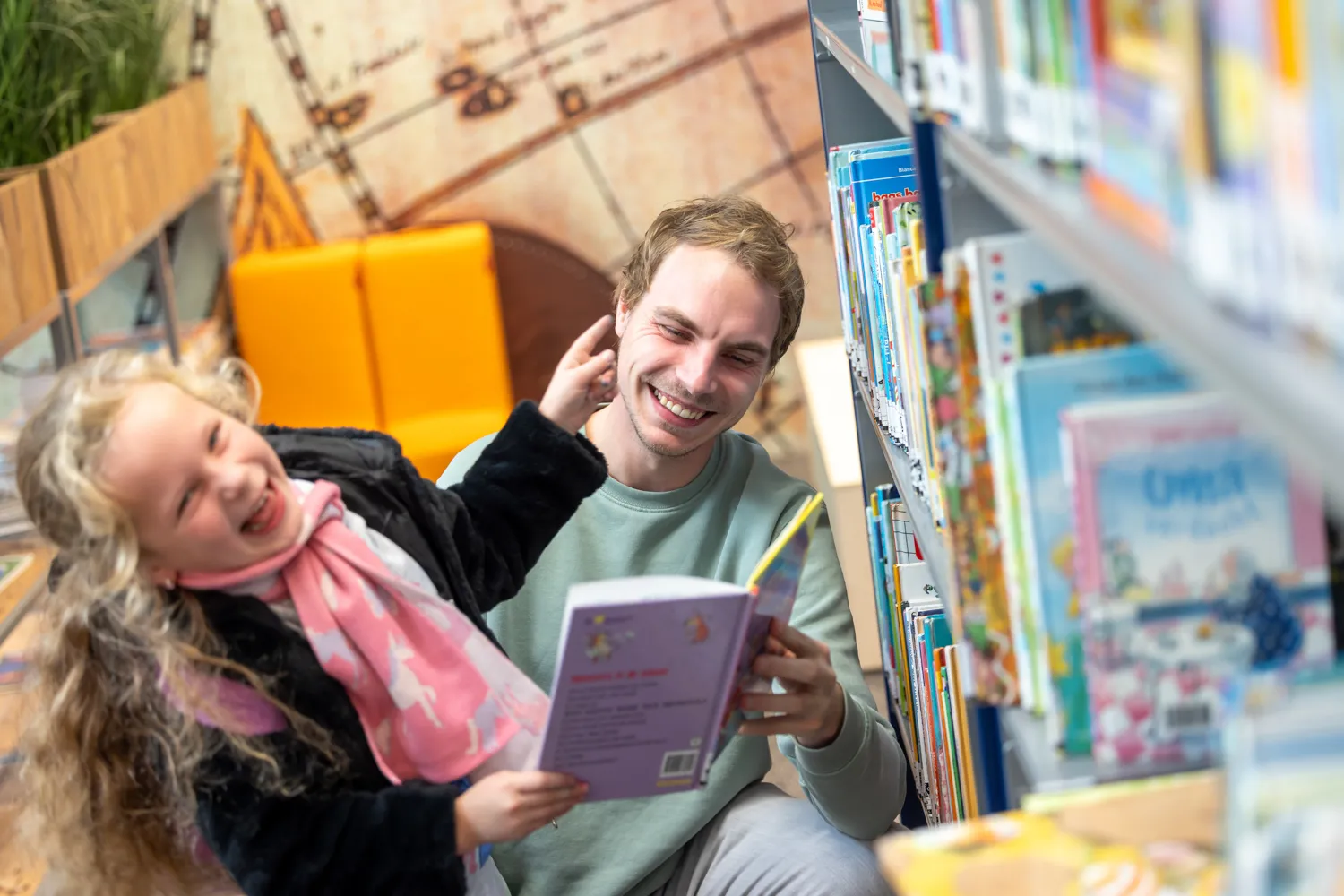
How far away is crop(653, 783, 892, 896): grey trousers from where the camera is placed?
1.66m

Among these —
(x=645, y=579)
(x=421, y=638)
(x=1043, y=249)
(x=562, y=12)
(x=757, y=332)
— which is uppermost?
(x=562, y=12)

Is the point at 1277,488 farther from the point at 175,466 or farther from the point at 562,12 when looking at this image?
the point at 562,12

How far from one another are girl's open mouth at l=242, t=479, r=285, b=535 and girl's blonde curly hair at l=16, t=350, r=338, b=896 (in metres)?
0.09

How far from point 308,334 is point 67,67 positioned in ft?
3.73

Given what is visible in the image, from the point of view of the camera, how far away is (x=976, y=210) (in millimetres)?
1149

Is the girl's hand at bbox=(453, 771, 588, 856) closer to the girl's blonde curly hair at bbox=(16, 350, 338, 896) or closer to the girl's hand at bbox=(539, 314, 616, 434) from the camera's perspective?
the girl's blonde curly hair at bbox=(16, 350, 338, 896)

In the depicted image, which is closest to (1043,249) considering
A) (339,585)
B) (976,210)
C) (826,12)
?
(976,210)

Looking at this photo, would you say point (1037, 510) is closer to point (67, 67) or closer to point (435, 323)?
point (67, 67)

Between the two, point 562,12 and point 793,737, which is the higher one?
point 562,12

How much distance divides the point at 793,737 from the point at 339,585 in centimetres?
57

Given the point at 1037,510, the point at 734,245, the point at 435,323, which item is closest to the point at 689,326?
the point at 734,245

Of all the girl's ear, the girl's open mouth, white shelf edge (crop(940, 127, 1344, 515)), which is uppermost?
white shelf edge (crop(940, 127, 1344, 515))

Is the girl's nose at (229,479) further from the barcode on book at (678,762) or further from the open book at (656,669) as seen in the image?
the barcode on book at (678,762)

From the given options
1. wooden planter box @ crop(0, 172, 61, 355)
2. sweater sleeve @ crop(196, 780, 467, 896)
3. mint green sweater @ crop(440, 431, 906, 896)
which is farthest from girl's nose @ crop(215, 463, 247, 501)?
wooden planter box @ crop(0, 172, 61, 355)
